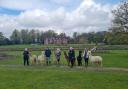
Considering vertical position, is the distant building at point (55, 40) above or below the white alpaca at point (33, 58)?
above

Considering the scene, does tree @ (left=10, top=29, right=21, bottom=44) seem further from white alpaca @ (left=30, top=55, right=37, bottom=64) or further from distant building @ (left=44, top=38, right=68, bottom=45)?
white alpaca @ (left=30, top=55, right=37, bottom=64)

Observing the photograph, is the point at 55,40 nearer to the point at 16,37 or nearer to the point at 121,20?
the point at 16,37

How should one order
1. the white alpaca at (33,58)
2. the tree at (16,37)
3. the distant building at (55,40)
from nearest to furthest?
the white alpaca at (33,58) → the tree at (16,37) → the distant building at (55,40)

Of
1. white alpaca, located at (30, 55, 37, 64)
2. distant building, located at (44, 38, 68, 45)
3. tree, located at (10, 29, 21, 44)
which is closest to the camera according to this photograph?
white alpaca, located at (30, 55, 37, 64)

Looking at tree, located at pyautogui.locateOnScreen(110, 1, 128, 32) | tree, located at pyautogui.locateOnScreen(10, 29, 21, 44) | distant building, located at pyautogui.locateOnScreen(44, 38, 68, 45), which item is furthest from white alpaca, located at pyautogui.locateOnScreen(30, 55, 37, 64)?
distant building, located at pyautogui.locateOnScreen(44, 38, 68, 45)

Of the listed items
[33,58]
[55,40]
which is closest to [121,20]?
[33,58]

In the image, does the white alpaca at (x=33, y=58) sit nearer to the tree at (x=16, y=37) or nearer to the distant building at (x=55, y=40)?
the tree at (x=16, y=37)

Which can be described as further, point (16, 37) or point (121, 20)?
point (16, 37)

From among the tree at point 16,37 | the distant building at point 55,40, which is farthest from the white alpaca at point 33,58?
the distant building at point 55,40

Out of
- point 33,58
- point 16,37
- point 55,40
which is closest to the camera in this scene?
point 33,58

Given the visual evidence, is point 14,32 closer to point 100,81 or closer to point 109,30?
point 109,30

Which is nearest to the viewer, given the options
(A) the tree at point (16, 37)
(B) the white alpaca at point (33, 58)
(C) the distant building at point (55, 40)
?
(B) the white alpaca at point (33, 58)

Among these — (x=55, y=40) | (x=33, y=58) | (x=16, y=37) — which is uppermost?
(x=16, y=37)

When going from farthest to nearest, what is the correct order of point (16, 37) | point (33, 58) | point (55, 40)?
point (55, 40) → point (16, 37) → point (33, 58)
